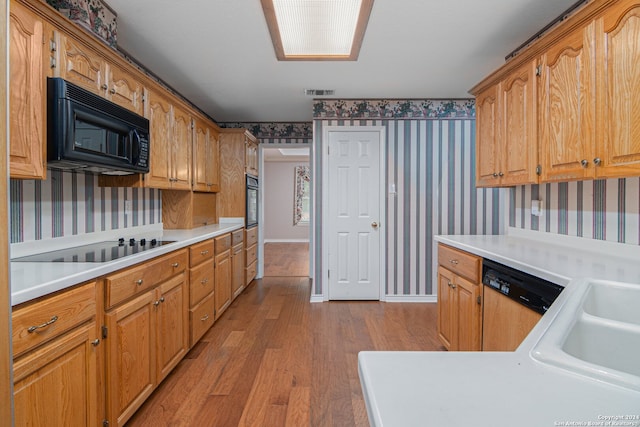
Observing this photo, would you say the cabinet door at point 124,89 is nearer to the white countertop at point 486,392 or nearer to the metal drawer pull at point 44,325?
the metal drawer pull at point 44,325

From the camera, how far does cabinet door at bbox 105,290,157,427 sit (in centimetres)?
156

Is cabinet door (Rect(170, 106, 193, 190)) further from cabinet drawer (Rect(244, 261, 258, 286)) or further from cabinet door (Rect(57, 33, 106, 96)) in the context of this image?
cabinet drawer (Rect(244, 261, 258, 286))

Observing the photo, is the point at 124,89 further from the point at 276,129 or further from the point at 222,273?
the point at 276,129

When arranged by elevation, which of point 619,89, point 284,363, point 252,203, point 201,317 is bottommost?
point 284,363

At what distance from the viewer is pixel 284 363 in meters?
2.43

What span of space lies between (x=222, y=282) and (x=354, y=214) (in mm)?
1655

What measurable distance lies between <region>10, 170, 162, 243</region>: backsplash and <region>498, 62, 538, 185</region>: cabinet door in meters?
2.87

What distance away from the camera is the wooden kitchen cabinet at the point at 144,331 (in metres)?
1.58

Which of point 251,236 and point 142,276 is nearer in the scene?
point 142,276

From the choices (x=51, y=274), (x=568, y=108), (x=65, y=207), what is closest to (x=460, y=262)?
(x=568, y=108)

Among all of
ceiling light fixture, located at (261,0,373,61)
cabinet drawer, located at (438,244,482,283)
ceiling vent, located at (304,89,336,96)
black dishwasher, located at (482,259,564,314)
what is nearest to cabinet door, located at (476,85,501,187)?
cabinet drawer, located at (438,244,482,283)

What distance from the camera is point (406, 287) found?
3.98 m

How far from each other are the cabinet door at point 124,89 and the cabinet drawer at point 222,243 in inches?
52.0

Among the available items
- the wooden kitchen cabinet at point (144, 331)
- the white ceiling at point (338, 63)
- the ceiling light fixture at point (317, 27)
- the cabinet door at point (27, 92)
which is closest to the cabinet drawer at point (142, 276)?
the wooden kitchen cabinet at point (144, 331)
